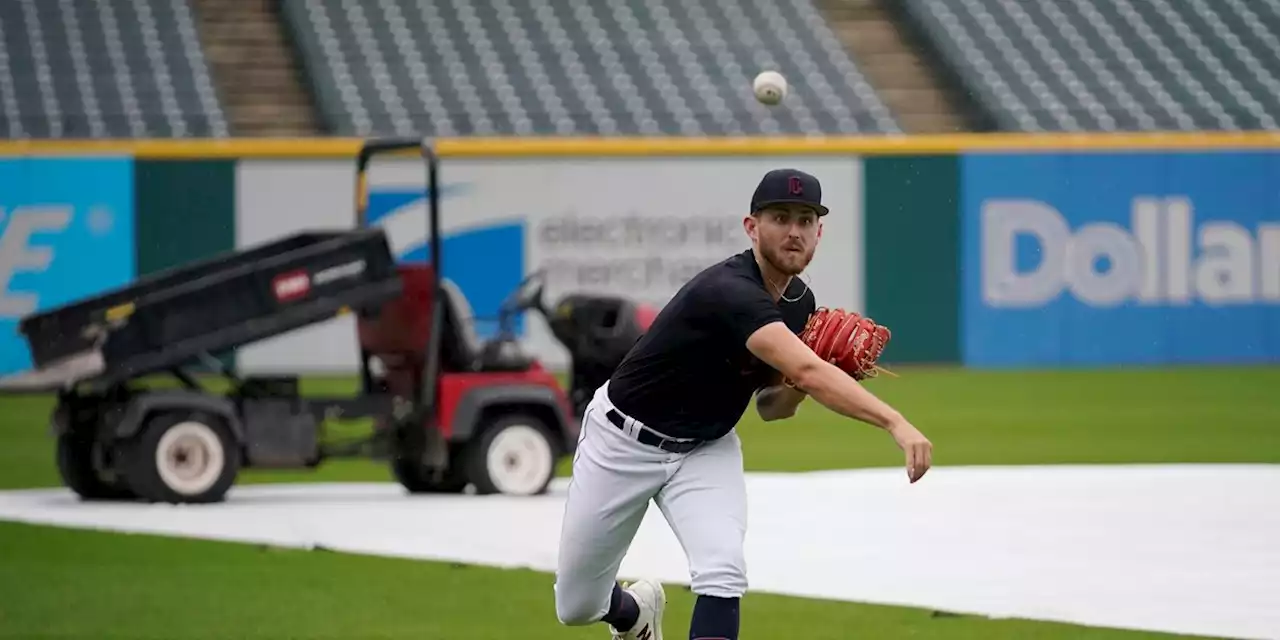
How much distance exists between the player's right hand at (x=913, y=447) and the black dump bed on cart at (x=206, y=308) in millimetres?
7414

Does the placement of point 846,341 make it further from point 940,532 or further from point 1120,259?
point 1120,259

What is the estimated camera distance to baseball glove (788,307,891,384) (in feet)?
21.0

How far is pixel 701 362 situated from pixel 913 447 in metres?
0.91

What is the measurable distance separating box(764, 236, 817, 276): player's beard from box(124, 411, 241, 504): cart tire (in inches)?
271

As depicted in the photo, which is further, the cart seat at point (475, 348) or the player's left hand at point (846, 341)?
the cart seat at point (475, 348)

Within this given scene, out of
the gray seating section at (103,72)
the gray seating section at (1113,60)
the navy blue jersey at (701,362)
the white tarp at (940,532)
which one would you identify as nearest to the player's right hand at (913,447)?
the navy blue jersey at (701,362)

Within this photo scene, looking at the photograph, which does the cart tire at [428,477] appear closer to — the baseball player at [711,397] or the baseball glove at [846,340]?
the baseball player at [711,397]

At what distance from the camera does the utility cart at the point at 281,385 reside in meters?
12.4

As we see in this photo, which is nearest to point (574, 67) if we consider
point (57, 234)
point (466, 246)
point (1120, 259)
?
point (466, 246)

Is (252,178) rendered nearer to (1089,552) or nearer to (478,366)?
(478,366)

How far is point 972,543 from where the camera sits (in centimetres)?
1095

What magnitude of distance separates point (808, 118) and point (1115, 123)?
3.94 meters

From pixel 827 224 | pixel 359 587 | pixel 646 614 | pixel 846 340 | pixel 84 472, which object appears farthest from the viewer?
pixel 827 224

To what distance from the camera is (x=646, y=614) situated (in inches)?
282
